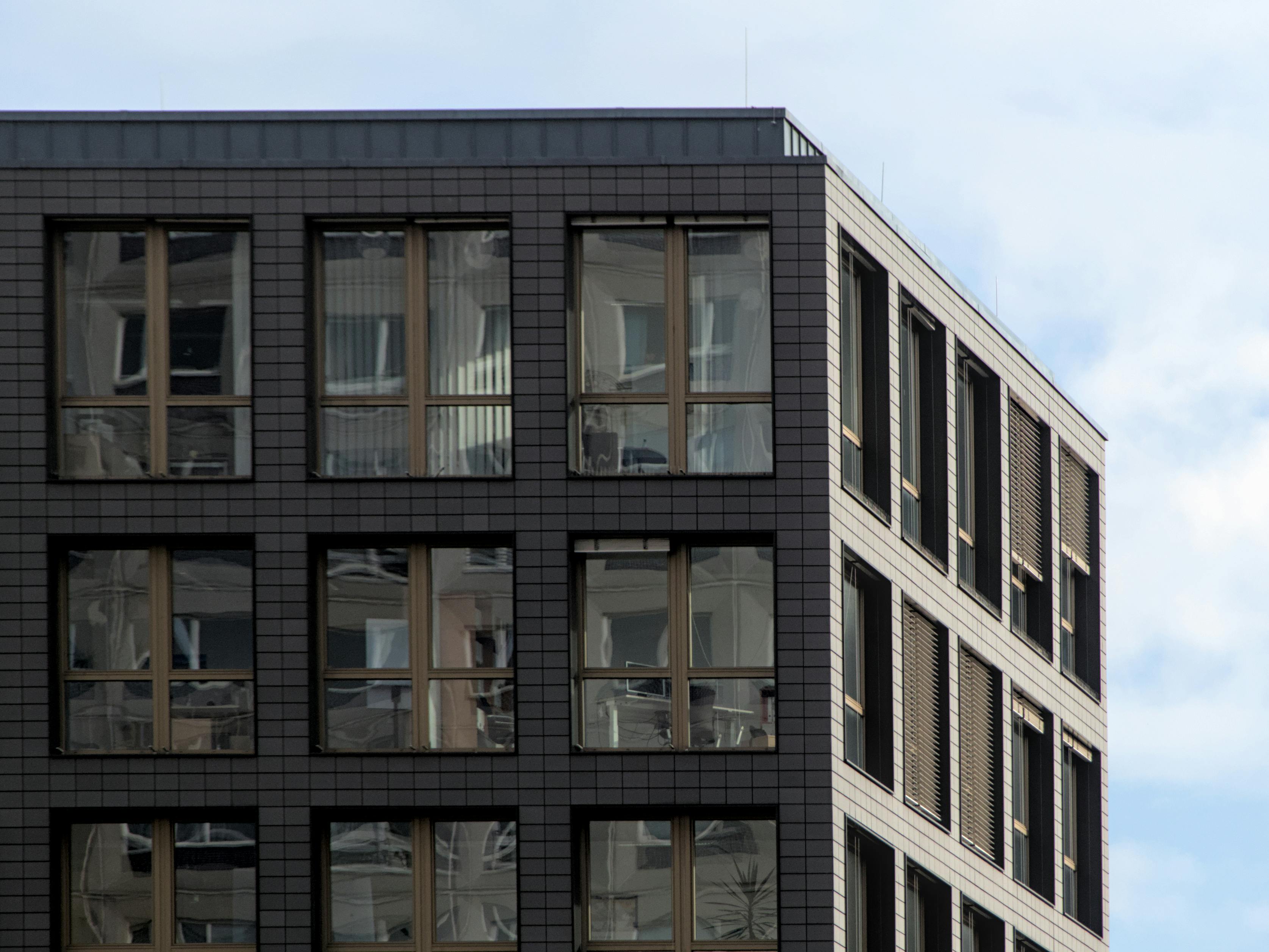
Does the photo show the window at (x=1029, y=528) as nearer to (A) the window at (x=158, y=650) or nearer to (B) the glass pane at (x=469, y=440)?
(B) the glass pane at (x=469, y=440)

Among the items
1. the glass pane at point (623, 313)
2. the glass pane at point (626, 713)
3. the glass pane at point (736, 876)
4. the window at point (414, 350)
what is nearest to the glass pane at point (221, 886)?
the glass pane at point (626, 713)

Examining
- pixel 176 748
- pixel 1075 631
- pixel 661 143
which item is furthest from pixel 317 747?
pixel 1075 631

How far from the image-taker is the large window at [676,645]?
40.4 meters

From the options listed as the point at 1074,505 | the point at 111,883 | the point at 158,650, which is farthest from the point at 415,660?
the point at 1074,505

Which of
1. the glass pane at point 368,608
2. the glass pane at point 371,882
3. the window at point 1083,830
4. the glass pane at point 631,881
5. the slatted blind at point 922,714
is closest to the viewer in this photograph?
the glass pane at point 371,882

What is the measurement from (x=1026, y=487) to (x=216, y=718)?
15847 mm

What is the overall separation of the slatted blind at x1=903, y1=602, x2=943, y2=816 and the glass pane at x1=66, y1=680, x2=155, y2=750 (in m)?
10.2

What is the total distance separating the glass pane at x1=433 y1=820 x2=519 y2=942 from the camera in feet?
131

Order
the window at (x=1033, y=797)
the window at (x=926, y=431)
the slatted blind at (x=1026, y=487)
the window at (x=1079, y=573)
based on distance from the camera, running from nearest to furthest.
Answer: the window at (x=926, y=431) < the slatted blind at (x=1026, y=487) < the window at (x=1033, y=797) < the window at (x=1079, y=573)

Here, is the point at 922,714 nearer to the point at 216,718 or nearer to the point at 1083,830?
the point at 1083,830

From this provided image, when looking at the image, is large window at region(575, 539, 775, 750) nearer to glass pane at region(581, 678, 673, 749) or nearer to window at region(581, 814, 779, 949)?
glass pane at region(581, 678, 673, 749)

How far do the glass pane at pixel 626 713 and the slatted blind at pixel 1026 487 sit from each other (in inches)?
434

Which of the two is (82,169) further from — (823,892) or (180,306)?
(823,892)

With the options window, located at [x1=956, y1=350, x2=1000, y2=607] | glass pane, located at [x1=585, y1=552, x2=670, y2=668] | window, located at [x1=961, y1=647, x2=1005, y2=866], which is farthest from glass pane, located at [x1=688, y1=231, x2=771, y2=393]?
window, located at [x1=956, y1=350, x2=1000, y2=607]
